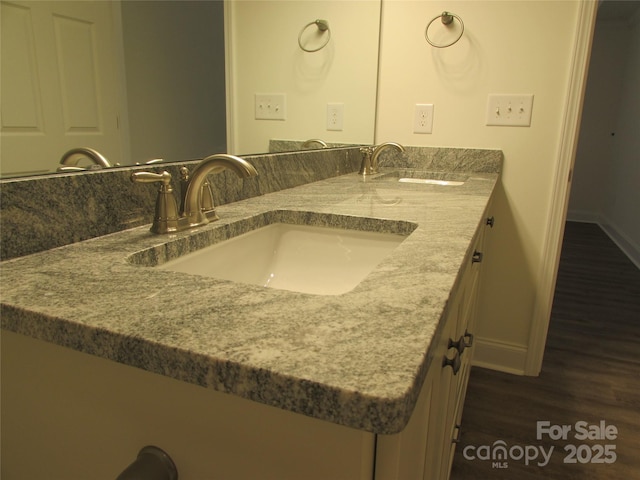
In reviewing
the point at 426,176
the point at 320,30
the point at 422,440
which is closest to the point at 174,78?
the point at 422,440

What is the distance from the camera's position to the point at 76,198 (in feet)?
2.23

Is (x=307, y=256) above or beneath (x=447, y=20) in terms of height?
beneath

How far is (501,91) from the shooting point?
176 centimetres

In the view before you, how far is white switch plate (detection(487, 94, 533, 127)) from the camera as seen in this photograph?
173cm

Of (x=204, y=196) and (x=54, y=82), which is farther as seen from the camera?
(x=204, y=196)

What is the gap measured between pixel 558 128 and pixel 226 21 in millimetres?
1325

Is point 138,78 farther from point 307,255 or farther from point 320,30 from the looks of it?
point 320,30

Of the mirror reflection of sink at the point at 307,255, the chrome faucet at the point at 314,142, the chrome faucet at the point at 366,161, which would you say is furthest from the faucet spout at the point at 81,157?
the chrome faucet at the point at 366,161

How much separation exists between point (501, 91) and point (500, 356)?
1139 millimetres

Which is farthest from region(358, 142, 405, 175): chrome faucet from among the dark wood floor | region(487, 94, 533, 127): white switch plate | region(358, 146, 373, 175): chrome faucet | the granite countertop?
the granite countertop

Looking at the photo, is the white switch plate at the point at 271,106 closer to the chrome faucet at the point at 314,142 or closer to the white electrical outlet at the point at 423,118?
the chrome faucet at the point at 314,142

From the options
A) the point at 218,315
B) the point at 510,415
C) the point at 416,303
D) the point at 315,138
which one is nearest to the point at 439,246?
the point at 416,303

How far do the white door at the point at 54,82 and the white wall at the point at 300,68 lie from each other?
1.35 feet

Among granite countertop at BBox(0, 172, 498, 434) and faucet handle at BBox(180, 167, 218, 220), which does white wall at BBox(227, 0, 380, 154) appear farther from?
granite countertop at BBox(0, 172, 498, 434)
